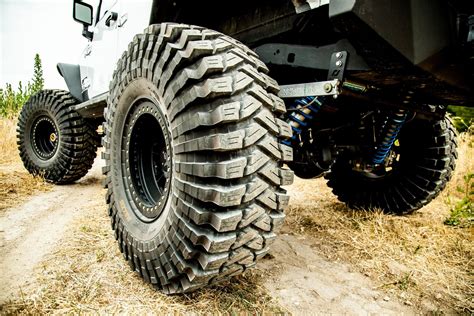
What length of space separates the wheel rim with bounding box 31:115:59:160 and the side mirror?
140cm

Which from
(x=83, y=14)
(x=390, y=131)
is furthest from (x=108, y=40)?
(x=390, y=131)

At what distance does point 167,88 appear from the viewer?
1.52m

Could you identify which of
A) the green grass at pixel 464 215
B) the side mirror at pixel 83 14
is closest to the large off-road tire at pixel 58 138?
the side mirror at pixel 83 14

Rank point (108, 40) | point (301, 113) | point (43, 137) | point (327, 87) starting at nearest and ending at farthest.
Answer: point (327, 87) → point (301, 113) → point (108, 40) → point (43, 137)

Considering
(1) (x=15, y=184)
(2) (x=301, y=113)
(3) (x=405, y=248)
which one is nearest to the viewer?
(2) (x=301, y=113)

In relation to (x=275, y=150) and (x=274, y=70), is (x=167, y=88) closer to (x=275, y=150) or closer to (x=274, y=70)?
(x=275, y=150)

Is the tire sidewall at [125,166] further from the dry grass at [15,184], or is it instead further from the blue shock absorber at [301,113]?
the dry grass at [15,184]

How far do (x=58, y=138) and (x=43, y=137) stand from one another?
82 centimetres

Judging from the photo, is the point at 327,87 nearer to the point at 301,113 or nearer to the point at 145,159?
the point at 301,113

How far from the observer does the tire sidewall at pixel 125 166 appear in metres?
1.62

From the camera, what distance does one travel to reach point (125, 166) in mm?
1983

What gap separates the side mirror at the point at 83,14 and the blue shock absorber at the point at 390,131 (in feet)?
12.8

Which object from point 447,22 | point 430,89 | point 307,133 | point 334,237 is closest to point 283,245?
point 334,237

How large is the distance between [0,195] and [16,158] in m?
3.73
